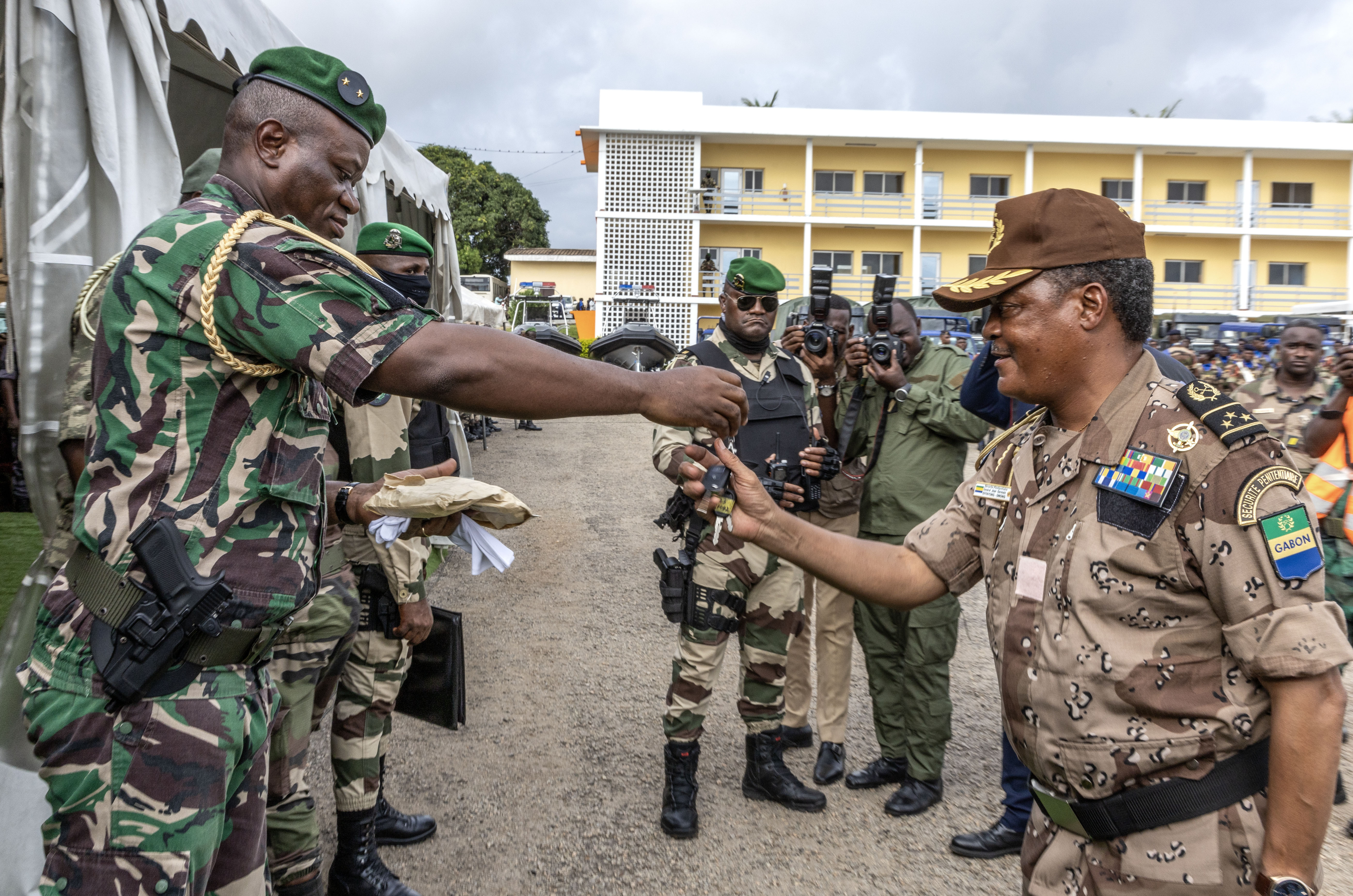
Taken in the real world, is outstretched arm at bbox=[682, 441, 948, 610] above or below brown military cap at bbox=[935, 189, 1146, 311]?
below

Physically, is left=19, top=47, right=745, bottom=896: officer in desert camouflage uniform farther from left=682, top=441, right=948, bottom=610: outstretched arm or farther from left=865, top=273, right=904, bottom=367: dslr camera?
left=865, top=273, right=904, bottom=367: dslr camera

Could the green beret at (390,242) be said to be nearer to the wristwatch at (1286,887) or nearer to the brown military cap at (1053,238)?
the brown military cap at (1053,238)

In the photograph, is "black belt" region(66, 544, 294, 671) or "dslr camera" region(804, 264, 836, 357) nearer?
"black belt" region(66, 544, 294, 671)

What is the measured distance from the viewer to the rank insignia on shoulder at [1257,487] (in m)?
1.52

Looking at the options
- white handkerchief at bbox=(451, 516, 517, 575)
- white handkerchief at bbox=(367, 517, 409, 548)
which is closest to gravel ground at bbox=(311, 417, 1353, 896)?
white handkerchief at bbox=(451, 516, 517, 575)

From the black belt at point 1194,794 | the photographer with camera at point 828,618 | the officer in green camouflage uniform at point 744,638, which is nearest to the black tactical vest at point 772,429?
the officer in green camouflage uniform at point 744,638

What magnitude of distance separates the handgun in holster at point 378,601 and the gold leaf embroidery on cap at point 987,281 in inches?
89.1

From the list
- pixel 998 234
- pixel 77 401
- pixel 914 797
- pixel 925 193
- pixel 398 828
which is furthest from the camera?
pixel 925 193

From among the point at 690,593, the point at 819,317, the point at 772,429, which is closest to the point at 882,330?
the point at 819,317

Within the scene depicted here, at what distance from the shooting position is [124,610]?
1593 millimetres

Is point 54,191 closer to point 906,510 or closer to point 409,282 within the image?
point 409,282

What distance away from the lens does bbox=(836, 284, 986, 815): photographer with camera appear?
12.9ft

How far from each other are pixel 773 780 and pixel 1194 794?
2.49 metres

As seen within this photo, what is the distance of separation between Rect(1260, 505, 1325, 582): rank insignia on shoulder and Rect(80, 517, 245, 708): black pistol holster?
1.82 metres
